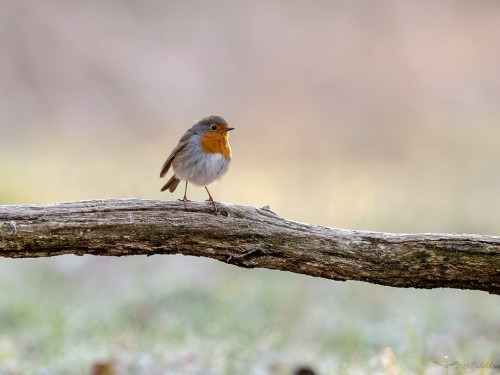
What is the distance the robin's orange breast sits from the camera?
502 cm

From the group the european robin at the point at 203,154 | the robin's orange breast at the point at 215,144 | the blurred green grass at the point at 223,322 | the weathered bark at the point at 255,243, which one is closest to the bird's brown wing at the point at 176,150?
the european robin at the point at 203,154

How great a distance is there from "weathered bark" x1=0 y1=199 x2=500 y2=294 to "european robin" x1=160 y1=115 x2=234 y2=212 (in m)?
1.04

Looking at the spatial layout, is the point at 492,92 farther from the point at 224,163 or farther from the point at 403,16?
the point at 224,163

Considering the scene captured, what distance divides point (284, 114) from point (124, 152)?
5.46 metres

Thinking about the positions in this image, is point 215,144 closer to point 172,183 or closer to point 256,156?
point 172,183

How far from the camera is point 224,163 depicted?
5.05 m

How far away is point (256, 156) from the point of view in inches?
633

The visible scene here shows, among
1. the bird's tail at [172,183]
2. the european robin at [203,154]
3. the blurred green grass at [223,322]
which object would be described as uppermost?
the european robin at [203,154]

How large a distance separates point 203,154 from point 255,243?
1.20m

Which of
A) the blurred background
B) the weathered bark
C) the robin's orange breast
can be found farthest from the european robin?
the blurred background

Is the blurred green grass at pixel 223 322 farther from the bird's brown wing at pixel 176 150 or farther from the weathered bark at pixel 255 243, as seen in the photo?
the bird's brown wing at pixel 176 150

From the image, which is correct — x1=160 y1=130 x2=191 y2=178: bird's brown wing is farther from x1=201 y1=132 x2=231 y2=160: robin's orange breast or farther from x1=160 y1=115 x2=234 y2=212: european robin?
x1=201 y1=132 x2=231 y2=160: robin's orange breast

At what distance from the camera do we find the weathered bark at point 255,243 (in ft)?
12.5

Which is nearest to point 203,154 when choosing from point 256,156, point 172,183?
point 172,183
